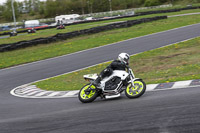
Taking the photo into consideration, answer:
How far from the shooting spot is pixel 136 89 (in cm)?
912

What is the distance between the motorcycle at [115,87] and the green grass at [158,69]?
2286mm

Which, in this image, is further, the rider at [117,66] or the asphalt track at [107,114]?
the rider at [117,66]

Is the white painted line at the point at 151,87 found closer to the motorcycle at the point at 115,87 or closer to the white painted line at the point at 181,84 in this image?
the white painted line at the point at 181,84

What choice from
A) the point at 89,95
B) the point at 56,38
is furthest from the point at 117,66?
the point at 56,38

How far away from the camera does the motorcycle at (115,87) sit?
A: 9141 mm

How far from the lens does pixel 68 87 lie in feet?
43.5

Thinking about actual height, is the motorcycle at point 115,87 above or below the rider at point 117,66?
below

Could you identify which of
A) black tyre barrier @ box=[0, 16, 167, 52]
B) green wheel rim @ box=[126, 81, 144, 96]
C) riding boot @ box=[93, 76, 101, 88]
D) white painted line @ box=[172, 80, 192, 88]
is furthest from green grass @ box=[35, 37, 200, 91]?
black tyre barrier @ box=[0, 16, 167, 52]

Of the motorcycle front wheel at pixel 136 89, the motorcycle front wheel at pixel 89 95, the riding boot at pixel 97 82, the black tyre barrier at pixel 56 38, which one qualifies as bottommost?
the motorcycle front wheel at pixel 89 95

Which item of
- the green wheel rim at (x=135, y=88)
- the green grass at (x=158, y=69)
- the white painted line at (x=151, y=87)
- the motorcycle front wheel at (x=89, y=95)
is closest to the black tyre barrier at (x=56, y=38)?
the green grass at (x=158, y=69)

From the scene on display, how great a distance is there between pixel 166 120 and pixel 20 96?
8.33 m

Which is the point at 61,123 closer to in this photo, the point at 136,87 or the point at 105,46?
the point at 136,87

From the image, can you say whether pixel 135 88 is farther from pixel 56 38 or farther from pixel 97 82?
pixel 56 38

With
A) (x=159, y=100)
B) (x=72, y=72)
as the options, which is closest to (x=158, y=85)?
(x=159, y=100)
